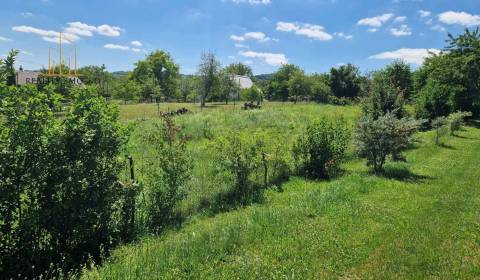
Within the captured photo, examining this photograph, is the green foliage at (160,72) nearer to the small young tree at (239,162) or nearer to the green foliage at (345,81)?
the green foliage at (345,81)

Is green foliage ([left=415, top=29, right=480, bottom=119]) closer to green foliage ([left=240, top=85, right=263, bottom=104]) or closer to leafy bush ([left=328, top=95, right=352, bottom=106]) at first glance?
leafy bush ([left=328, top=95, right=352, bottom=106])

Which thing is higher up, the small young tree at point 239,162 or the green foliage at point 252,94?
the green foliage at point 252,94

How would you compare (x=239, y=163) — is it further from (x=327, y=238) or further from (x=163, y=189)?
(x=327, y=238)

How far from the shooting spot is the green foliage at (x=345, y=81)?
66.5m

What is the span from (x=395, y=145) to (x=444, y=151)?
786 cm

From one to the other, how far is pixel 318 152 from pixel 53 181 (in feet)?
32.2

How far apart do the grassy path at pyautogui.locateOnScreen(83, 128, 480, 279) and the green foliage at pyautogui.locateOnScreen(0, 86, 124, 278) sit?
89 cm

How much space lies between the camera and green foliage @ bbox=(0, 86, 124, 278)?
18.8 feet

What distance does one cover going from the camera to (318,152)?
13430 millimetres

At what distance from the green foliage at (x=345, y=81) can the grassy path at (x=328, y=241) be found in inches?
2299

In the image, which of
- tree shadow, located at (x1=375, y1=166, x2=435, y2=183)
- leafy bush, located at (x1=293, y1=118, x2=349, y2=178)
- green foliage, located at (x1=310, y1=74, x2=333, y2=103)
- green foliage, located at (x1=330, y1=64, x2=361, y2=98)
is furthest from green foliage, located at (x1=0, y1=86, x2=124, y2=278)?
green foliage, located at (x1=330, y1=64, x2=361, y2=98)

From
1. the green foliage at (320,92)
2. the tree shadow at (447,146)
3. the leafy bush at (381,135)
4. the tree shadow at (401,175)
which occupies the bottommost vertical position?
the tree shadow at (401,175)

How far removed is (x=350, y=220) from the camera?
824 cm

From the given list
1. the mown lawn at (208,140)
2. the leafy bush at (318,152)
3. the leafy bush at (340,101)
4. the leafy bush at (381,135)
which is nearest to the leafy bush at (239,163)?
the mown lawn at (208,140)
